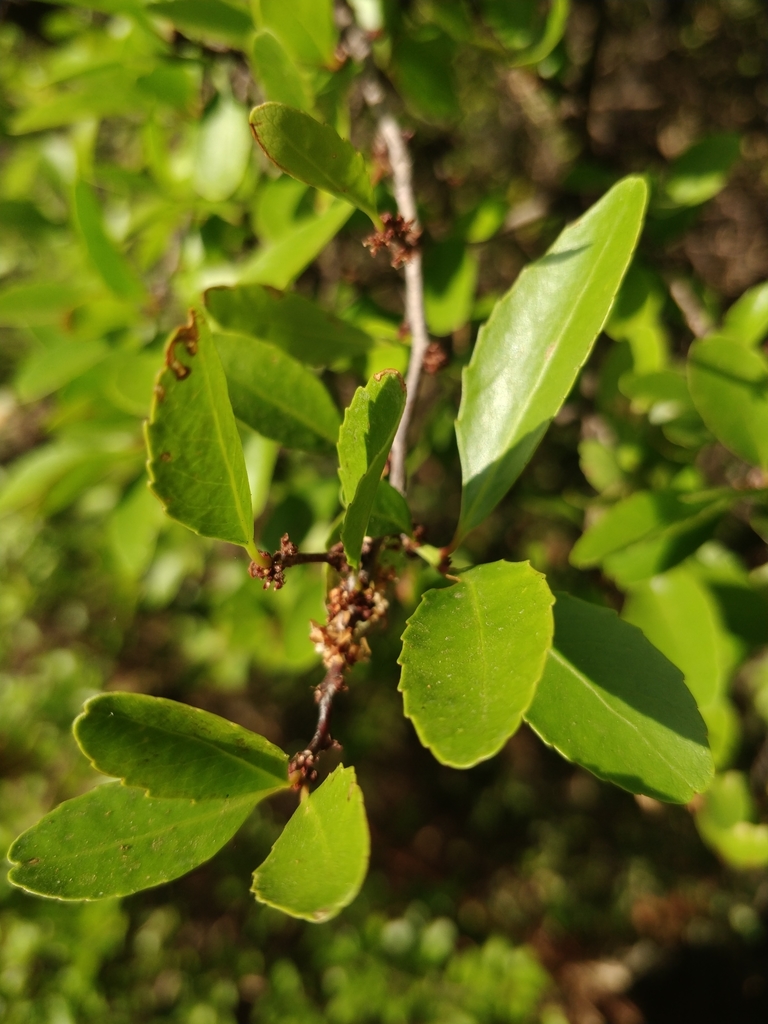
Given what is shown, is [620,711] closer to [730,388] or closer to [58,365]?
[730,388]

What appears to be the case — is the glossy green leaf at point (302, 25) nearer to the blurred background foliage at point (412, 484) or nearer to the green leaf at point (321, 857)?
the blurred background foliage at point (412, 484)

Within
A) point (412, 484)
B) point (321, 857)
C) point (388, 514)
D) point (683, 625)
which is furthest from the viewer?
point (412, 484)

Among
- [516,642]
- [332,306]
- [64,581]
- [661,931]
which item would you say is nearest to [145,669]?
[64,581]

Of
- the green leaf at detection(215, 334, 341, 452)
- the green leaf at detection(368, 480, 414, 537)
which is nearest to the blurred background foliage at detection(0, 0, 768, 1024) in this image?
the green leaf at detection(215, 334, 341, 452)

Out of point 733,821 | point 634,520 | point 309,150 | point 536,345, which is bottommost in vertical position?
point 733,821

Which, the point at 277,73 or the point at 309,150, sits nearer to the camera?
the point at 309,150

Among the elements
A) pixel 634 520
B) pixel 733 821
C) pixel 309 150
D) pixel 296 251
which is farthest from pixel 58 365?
pixel 733 821

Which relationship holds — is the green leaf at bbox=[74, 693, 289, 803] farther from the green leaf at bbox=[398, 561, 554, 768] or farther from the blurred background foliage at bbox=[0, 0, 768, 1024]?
the blurred background foliage at bbox=[0, 0, 768, 1024]

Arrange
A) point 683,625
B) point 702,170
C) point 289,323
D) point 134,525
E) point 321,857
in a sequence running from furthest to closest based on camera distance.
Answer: point 134,525
point 702,170
point 683,625
point 289,323
point 321,857
